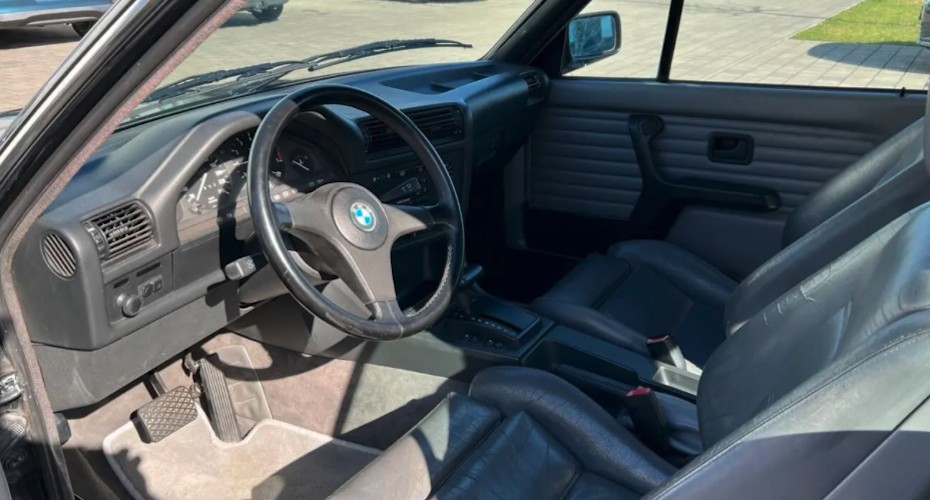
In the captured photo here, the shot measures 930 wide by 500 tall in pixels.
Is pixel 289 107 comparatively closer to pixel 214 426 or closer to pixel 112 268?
pixel 112 268

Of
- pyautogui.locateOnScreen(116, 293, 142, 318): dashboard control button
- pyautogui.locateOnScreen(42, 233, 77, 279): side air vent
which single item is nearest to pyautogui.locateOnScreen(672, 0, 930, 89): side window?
pyautogui.locateOnScreen(116, 293, 142, 318): dashboard control button

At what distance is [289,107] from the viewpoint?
1887mm

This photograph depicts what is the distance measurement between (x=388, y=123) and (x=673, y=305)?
1.24 m

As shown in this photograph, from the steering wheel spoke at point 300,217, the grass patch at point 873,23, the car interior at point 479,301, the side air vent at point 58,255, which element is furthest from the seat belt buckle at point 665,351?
the side air vent at point 58,255

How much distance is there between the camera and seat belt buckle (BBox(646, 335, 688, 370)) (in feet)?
8.20

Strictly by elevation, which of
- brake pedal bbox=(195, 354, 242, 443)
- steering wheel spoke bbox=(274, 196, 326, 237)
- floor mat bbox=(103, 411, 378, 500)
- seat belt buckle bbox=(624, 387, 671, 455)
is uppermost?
steering wheel spoke bbox=(274, 196, 326, 237)

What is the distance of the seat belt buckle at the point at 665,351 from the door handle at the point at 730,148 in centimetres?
97

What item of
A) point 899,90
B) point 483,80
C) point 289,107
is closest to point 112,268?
point 289,107

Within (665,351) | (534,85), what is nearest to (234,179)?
(665,351)

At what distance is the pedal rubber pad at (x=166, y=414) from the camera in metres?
2.58

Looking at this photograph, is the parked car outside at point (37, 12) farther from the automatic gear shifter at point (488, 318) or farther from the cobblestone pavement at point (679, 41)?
the automatic gear shifter at point (488, 318)

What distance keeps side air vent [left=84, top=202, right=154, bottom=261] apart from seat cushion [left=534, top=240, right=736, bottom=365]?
122cm

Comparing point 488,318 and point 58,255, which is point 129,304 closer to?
point 58,255

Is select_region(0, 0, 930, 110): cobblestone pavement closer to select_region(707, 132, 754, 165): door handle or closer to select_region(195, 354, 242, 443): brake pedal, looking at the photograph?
select_region(707, 132, 754, 165): door handle
